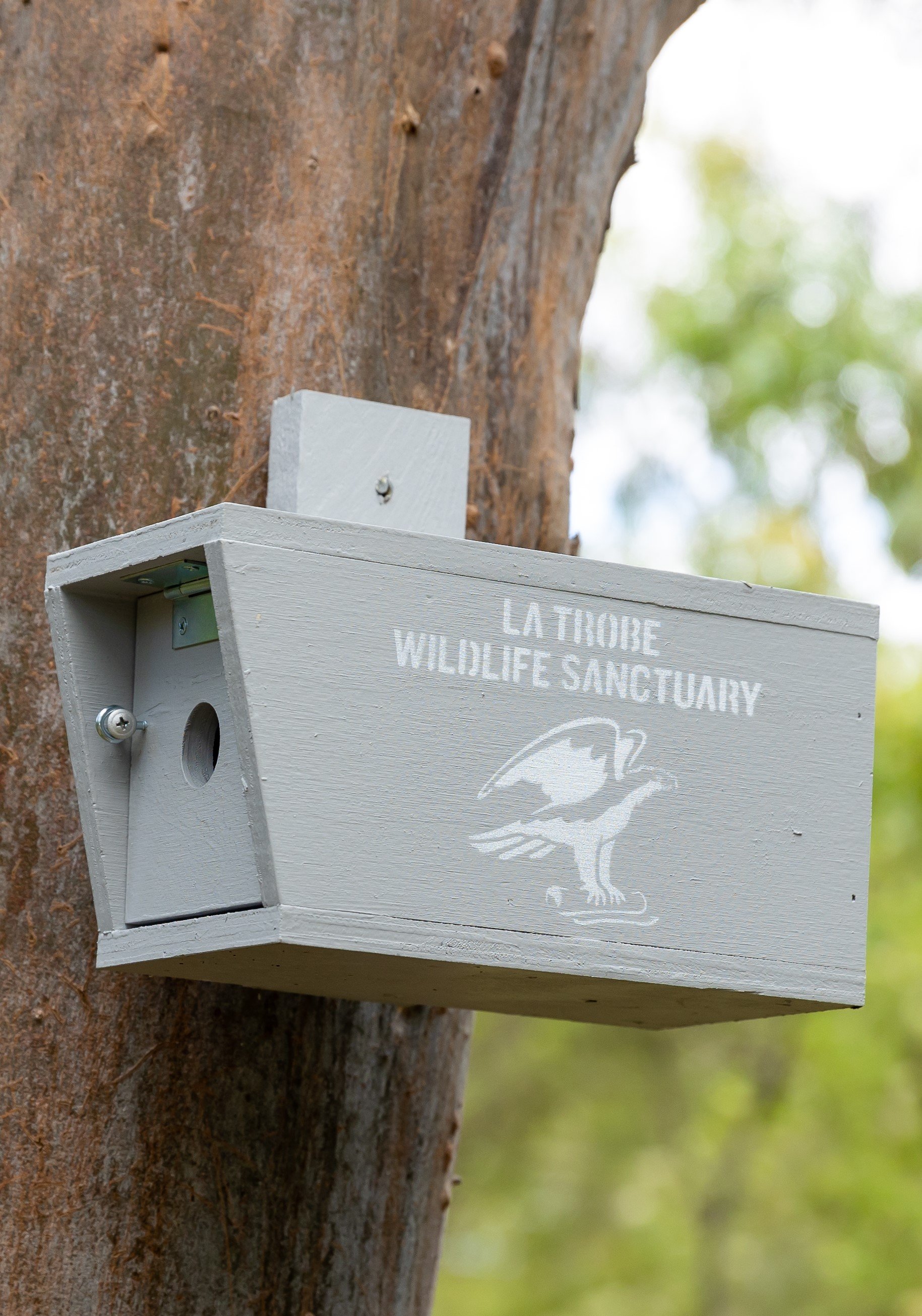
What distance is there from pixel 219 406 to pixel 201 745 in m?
0.50

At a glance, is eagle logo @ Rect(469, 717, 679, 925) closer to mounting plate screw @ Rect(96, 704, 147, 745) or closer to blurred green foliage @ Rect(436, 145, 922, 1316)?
mounting plate screw @ Rect(96, 704, 147, 745)

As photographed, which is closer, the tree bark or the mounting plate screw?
the mounting plate screw

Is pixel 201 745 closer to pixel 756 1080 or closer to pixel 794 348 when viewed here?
pixel 794 348

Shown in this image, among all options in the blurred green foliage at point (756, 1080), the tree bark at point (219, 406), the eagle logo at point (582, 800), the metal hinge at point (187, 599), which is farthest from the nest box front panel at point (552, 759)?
the blurred green foliage at point (756, 1080)

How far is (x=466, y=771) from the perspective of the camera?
1753mm

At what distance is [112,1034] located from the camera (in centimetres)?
204

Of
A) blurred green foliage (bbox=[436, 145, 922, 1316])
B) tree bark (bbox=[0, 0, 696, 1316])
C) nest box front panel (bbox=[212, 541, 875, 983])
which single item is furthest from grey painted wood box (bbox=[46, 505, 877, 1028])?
blurred green foliage (bbox=[436, 145, 922, 1316])

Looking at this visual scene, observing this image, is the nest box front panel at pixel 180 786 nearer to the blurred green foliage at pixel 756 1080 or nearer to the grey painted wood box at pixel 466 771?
the grey painted wood box at pixel 466 771

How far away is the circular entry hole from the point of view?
A: 1858 mm

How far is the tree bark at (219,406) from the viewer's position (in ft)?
6.68

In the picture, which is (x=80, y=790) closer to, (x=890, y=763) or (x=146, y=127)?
(x=146, y=127)

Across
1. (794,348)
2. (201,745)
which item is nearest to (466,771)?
(201,745)

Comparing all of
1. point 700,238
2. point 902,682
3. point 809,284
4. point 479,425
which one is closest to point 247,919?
point 479,425

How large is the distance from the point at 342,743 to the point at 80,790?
36cm
